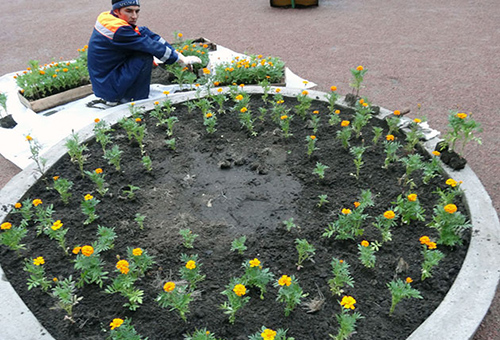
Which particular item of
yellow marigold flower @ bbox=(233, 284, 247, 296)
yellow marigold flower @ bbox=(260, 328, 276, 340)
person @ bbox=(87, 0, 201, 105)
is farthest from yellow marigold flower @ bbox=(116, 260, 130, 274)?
person @ bbox=(87, 0, 201, 105)

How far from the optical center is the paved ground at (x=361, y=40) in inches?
194

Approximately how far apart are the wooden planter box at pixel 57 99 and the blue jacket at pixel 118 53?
505mm

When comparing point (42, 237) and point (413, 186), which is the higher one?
point (413, 186)

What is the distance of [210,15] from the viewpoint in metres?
8.64

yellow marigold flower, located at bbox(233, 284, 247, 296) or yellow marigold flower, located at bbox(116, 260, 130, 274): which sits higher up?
yellow marigold flower, located at bbox(233, 284, 247, 296)

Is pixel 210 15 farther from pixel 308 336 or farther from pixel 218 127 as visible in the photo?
pixel 308 336

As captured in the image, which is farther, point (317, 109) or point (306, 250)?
point (317, 109)

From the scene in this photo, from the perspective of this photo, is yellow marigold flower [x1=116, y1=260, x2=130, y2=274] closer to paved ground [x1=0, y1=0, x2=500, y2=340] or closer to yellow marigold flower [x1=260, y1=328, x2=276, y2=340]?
yellow marigold flower [x1=260, y1=328, x2=276, y2=340]

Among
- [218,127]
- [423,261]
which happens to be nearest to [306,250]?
[423,261]

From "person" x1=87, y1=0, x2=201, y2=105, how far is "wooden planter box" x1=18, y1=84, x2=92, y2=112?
1.60 feet

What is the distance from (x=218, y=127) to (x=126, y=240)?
5.39 feet

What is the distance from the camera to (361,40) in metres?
6.90

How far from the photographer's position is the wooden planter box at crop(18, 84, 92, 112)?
4.84 meters

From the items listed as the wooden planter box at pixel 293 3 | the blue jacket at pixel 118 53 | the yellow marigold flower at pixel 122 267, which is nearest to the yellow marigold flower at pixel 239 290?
the yellow marigold flower at pixel 122 267
